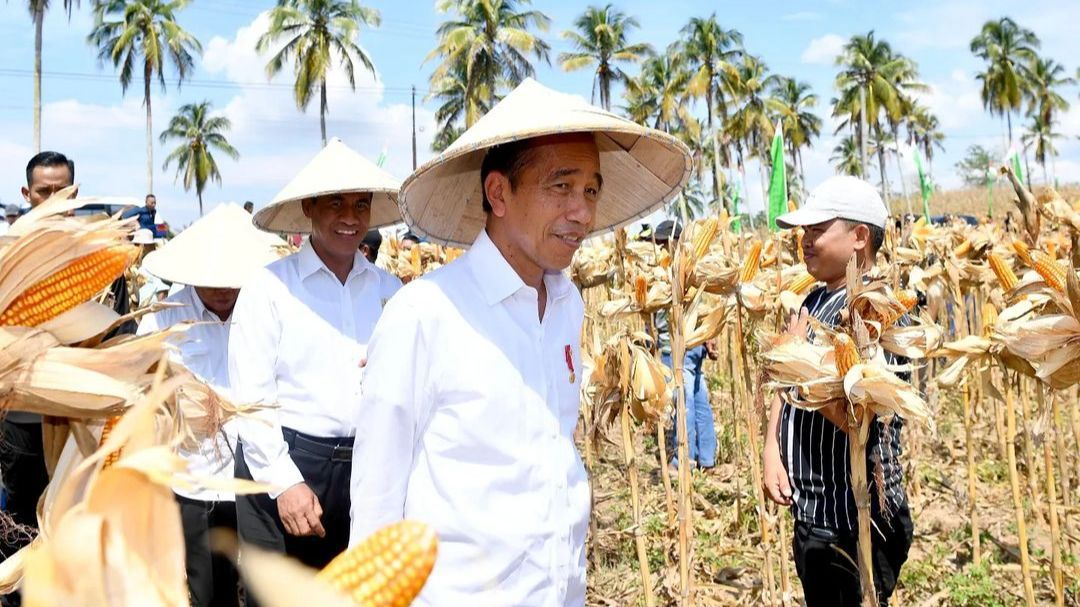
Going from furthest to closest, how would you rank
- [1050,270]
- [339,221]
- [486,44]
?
[486,44], [339,221], [1050,270]

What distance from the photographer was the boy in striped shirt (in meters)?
2.46

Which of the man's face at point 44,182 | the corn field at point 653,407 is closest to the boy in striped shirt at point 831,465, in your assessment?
the corn field at point 653,407

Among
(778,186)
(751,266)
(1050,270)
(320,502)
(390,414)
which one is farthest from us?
(778,186)

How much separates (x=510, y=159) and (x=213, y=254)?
6.11ft

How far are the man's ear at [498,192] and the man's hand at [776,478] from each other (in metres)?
1.43

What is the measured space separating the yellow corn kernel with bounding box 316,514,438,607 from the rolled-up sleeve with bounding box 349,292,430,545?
2.76ft

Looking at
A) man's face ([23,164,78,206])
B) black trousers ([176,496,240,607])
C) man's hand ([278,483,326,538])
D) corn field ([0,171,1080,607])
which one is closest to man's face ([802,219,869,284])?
corn field ([0,171,1080,607])

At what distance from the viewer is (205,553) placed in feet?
9.95

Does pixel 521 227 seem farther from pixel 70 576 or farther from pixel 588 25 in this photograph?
pixel 588 25

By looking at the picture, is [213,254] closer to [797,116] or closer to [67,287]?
[67,287]

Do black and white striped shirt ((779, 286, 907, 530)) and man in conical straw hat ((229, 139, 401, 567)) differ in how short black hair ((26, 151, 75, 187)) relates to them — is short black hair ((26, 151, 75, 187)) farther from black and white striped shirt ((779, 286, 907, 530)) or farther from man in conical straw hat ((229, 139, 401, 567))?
black and white striped shirt ((779, 286, 907, 530))

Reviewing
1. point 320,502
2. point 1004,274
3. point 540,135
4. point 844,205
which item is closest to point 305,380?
point 320,502

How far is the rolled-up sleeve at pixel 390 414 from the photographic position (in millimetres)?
1585

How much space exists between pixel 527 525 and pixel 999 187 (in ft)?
173
